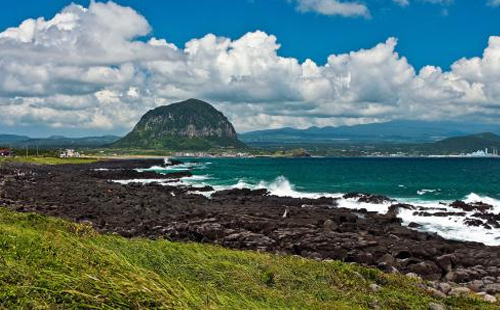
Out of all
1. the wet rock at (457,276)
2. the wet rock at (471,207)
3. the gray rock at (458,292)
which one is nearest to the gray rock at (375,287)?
the gray rock at (458,292)

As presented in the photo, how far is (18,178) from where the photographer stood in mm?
68375

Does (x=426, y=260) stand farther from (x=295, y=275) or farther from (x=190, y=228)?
(x=190, y=228)

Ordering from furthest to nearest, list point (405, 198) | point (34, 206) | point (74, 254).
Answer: point (405, 198), point (34, 206), point (74, 254)

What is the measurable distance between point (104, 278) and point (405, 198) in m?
58.7

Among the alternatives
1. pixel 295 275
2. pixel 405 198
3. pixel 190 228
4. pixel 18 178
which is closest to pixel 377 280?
pixel 295 275

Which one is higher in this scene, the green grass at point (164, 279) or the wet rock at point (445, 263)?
the green grass at point (164, 279)

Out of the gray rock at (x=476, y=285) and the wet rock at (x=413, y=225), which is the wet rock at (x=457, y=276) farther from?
the wet rock at (x=413, y=225)

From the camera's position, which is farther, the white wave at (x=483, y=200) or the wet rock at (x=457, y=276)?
the white wave at (x=483, y=200)

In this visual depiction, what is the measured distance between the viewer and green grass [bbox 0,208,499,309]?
6.62 m

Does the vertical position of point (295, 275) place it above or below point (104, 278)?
below

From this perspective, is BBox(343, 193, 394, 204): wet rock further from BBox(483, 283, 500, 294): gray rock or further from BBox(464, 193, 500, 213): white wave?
BBox(483, 283, 500, 294): gray rock

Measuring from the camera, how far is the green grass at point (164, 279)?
21.7 ft

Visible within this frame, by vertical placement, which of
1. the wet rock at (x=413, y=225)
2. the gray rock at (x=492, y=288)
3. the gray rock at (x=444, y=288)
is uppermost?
the gray rock at (x=444, y=288)

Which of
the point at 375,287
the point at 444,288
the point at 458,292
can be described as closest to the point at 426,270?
the point at 444,288
